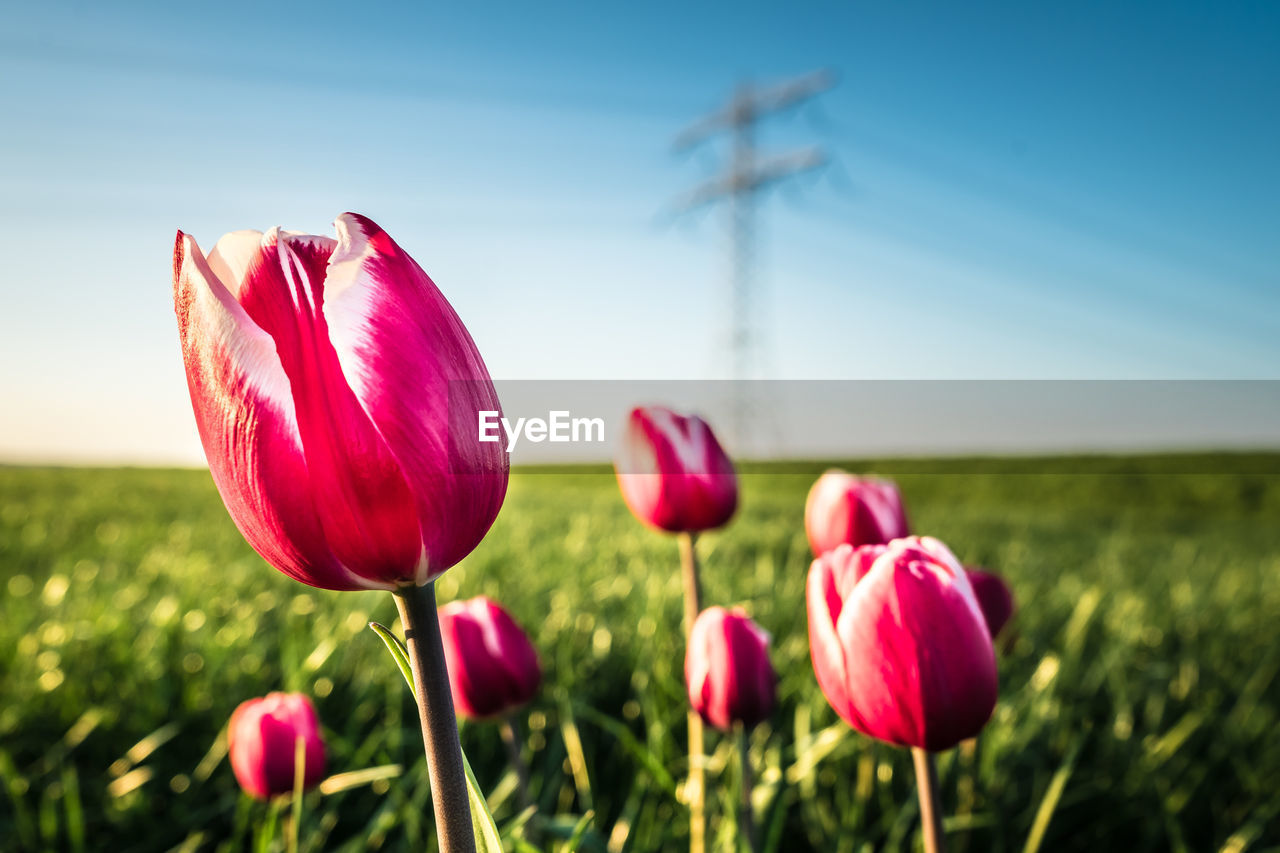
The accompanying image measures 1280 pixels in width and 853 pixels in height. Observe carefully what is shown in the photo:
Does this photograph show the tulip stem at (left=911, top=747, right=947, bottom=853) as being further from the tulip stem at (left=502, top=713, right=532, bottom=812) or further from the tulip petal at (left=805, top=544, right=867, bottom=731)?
the tulip stem at (left=502, top=713, right=532, bottom=812)

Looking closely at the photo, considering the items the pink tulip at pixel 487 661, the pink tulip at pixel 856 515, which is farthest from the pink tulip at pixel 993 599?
the pink tulip at pixel 487 661

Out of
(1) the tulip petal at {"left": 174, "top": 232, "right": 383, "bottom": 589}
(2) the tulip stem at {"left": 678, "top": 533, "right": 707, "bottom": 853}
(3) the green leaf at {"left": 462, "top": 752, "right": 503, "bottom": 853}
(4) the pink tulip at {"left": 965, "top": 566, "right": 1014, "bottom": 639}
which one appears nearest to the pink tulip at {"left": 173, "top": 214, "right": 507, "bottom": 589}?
(1) the tulip petal at {"left": 174, "top": 232, "right": 383, "bottom": 589}

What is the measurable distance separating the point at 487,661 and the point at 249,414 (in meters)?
0.84

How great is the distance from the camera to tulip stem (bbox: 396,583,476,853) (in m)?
0.56

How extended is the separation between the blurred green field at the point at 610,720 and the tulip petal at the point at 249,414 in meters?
0.74

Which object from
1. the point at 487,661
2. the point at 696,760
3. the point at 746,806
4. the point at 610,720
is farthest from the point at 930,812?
the point at 610,720

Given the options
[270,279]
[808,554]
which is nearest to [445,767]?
[270,279]

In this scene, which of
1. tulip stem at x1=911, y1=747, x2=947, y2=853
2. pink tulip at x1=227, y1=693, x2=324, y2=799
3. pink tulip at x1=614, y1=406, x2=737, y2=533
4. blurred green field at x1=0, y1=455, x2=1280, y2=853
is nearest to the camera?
tulip stem at x1=911, y1=747, x2=947, y2=853

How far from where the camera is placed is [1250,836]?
64.8 inches

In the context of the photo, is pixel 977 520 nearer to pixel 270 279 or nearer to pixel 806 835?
pixel 806 835

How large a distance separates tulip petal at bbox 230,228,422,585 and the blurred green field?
75 cm

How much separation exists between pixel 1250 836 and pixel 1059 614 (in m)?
2.22

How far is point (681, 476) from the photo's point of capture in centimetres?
149

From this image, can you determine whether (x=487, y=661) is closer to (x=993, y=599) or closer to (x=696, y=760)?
(x=696, y=760)
